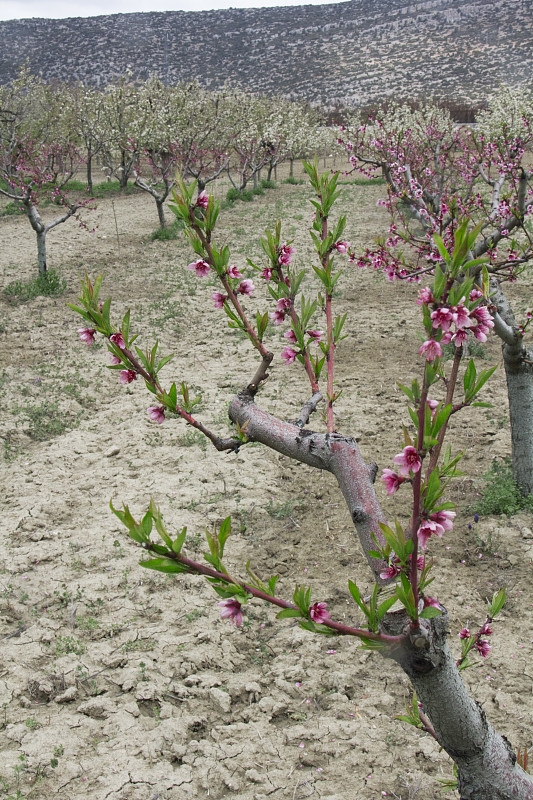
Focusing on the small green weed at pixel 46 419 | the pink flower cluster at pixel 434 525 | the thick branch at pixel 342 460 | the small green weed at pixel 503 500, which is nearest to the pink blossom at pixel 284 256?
the thick branch at pixel 342 460

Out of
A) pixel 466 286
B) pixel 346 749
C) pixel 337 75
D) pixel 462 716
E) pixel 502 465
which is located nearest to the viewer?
pixel 466 286

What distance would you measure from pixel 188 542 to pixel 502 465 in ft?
8.65

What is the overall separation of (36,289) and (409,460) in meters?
9.72

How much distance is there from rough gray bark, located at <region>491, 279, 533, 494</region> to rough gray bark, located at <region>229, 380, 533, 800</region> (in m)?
Result: 2.56

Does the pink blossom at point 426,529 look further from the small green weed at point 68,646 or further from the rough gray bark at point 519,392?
the rough gray bark at point 519,392

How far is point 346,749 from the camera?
254cm

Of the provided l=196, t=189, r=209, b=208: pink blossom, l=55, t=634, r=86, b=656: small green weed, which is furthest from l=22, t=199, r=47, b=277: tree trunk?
l=196, t=189, r=209, b=208: pink blossom

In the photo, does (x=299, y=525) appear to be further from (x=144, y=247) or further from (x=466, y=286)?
(x=144, y=247)

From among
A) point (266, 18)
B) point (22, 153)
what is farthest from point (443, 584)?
point (266, 18)

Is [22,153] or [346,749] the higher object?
[22,153]

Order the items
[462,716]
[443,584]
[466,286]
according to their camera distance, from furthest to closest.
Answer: [443,584], [462,716], [466,286]

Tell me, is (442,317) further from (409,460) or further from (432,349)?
(409,460)

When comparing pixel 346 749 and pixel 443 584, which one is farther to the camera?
pixel 443 584

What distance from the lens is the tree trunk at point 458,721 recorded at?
127cm
